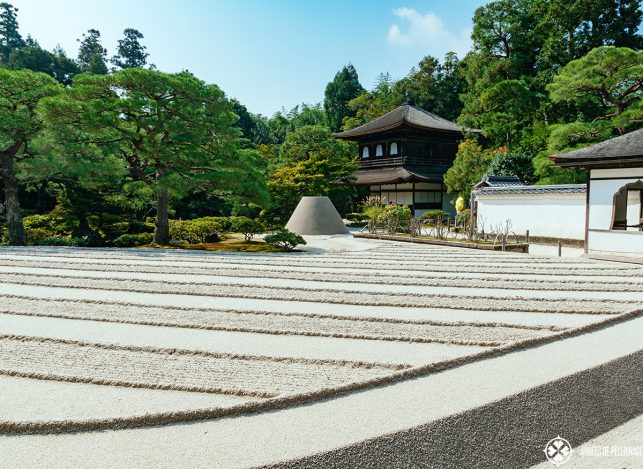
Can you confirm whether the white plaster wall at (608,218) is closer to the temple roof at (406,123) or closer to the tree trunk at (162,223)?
the tree trunk at (162,223)

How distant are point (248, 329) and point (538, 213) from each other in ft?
43.1

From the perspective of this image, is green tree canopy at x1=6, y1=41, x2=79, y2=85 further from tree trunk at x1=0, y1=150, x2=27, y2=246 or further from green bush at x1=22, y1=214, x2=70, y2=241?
tree trunk at x1=0, y1=150, x2=27, y2=246

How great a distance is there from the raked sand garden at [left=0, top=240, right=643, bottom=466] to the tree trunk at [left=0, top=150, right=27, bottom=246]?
5.90 meters

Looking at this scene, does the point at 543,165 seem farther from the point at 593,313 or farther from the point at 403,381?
the point at 403,381

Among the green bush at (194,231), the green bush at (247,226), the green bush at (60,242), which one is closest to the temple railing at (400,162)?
the green bush at (247,226)

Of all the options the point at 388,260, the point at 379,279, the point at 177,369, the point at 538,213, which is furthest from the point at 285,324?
the point at 538,213

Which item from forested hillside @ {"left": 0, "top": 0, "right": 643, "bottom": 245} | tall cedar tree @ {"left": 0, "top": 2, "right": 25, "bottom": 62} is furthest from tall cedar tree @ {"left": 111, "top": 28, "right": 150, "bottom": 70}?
forested hillside @ {"left": 0, "top": 0, "right": 643, "bottom": 245}

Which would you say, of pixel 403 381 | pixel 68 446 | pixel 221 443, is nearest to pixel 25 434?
pixel 68 446

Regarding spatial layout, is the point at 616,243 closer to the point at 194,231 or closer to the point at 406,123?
the point at 194,231

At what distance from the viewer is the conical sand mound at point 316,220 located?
15.4 metres

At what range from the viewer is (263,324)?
12.1 ft

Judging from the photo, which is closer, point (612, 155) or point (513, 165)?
point (612, 155)

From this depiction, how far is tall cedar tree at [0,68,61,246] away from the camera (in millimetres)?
10766

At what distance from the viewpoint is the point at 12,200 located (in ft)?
38.2
